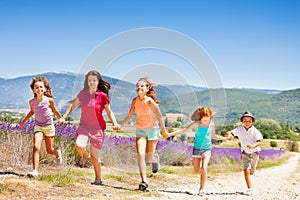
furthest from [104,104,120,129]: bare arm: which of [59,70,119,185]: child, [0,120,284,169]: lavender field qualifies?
[0,120,284,169]: lavender field

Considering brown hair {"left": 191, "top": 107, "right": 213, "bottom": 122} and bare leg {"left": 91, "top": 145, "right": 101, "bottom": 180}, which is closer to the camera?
bare leg {"left": 91, "top": 145, "right": 101, "bottom": 180}

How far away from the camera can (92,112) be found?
6.58 metres

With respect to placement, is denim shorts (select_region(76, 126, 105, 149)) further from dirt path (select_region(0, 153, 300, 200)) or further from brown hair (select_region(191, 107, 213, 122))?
brown hair (select_region(191, 107, 213, 122))

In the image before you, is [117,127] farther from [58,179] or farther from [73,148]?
[73,148]

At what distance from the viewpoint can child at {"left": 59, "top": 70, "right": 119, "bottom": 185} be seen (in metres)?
6.61

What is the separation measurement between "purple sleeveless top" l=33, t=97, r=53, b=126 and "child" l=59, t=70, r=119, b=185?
0.35 m

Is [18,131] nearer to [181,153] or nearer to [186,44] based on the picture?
[186,44]

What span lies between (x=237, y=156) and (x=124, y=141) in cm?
1017

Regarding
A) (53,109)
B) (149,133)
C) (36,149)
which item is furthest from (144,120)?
(36,149)

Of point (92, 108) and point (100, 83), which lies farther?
point (100, 83)

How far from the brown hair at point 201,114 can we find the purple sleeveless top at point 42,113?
8.76 ft

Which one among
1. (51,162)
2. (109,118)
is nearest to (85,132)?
(109,118)

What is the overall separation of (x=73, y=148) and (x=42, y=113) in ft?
8.29

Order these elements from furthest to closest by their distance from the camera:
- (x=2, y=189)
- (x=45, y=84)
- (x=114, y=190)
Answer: (x=45, y=84) < (x=114, y=190) < (x=2, y=189)
